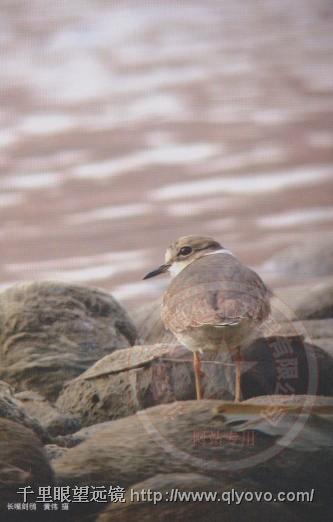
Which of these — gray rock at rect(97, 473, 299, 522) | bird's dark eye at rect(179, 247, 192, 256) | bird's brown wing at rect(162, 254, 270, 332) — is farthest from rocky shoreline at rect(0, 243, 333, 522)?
bird's dark eye at rect(179, 247, 192, 256)

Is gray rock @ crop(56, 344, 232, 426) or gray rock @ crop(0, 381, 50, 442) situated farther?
gray rock @ crop(56, 344, 232, 426)

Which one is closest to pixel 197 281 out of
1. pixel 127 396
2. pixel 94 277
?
pixel 127 396

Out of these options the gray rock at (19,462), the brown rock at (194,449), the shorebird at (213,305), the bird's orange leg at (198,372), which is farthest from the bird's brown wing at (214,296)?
the gray rock at (19,462)

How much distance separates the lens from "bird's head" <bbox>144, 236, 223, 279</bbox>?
3258 millimetres

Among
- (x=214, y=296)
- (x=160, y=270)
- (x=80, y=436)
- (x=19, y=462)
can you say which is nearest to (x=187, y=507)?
(x=80, y=436)

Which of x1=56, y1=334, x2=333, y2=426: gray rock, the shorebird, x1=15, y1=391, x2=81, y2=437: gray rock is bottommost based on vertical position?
x1=15, y1=391, x2=81, y2=437: gray rock

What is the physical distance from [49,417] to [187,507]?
20.0 inches

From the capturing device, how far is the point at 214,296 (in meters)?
2.97

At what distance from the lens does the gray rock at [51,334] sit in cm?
337

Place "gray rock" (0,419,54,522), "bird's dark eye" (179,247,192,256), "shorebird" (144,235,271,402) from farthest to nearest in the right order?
"bird's dark eye" (179,247,192,256)
"shorebird" (144,235,271,402)
"gray rock" (0,419,54,522)

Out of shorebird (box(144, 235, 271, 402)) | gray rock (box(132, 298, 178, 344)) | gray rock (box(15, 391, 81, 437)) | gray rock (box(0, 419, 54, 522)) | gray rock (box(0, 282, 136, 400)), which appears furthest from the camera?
gray rock (box(0, 282, 136, 400))

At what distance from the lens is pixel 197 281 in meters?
3.08

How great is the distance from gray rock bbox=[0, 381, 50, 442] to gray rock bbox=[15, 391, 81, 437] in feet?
0.20

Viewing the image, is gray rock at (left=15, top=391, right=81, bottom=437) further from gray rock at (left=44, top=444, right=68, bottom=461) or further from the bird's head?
the bird's head
